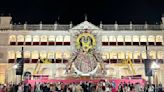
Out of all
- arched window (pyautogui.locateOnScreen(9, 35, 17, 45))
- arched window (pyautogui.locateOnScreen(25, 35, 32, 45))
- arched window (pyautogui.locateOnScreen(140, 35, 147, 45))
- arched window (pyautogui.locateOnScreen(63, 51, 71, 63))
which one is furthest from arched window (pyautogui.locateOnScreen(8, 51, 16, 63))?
arched window (pyautogui.locateOnScreen(140, 35, 147, 45))

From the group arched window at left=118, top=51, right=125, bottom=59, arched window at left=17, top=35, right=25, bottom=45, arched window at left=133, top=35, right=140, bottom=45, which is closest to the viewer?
arched window at left=118, top=51, right=125, bottom=59

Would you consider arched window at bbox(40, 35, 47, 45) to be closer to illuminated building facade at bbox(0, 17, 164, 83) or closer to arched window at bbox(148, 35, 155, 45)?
illuminated building facade at bbox(0, 17, 164, 83)

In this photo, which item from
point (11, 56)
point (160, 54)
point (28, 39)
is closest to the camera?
point (11, 56)

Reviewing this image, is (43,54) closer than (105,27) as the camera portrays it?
Yes

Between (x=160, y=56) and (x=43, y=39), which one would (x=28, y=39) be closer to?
(x=43, y=39)

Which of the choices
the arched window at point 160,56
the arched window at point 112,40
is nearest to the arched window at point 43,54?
the arched window at point 112,40

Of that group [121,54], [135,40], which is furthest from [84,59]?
[135,40]

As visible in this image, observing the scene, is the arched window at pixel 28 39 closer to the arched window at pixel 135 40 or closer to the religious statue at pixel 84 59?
the religious statue at pixel 84 59

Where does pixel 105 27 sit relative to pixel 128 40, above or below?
above

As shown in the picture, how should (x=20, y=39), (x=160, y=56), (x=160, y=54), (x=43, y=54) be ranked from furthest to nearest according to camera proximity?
(x=20, y=39), (x=43, y=54), (x=160, y=56), (x=160, y=54)

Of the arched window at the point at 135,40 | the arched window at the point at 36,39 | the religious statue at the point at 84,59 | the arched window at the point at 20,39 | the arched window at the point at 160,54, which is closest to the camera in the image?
the religious statue at the point at 84,59

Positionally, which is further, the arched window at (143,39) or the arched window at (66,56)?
the arched window at (143,39)

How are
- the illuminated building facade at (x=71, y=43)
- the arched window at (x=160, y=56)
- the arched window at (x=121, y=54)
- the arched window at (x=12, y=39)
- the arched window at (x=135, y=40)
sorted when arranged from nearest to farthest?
the illuminated building facade at (x=71, y=43) → the arched window at (x=160, y=56) → the arched window at (x=12, y=39) → the arched window at (x=121, y=54) → the arched window at (x=135, y=40)

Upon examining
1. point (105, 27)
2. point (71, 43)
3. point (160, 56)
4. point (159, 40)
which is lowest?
point (160, 56)
